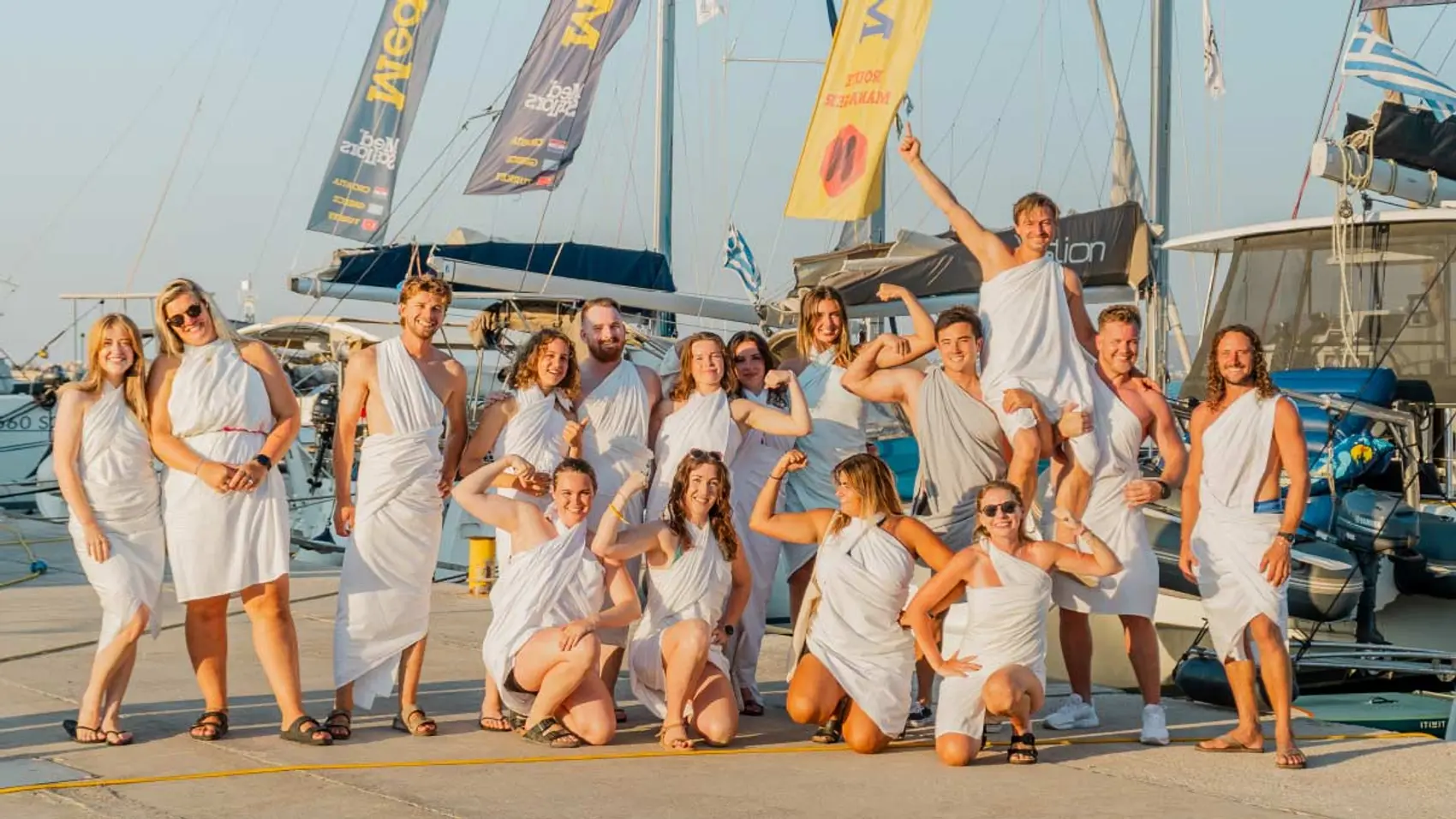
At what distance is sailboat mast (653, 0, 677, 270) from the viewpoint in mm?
23828

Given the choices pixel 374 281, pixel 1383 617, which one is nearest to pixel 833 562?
pixel 1383 617

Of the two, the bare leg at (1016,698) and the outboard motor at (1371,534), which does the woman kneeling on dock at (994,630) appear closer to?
the bare leg at (1016,698)

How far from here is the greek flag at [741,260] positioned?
78.8ft

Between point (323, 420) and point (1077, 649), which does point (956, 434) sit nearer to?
point (1077, 649)

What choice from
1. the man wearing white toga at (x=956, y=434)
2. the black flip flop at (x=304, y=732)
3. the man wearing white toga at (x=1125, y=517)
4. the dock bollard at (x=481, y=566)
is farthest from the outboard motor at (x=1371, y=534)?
the black flip flop at (x=304, y=732)

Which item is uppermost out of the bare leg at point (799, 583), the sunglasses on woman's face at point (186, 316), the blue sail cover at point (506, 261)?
the blue sail cover at point (506, 261)

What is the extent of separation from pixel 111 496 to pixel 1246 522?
4.09 m

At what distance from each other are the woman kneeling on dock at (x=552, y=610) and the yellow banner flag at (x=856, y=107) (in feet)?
14.3

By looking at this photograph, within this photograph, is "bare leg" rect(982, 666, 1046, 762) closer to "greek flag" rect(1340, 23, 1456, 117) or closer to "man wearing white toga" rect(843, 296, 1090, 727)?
"man wearing white toga" rect(843, 296, 1090, 727)

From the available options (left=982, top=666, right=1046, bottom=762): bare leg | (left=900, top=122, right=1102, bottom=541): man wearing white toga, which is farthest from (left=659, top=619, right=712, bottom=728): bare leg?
(left=900, top=122, right=1102, bottom=541): man wearing white toga

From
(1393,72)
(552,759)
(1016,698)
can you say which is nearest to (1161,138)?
(1393,72)

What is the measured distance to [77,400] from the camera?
5.79 meters

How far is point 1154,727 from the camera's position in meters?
6.19

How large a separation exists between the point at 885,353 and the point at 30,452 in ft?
51.8
